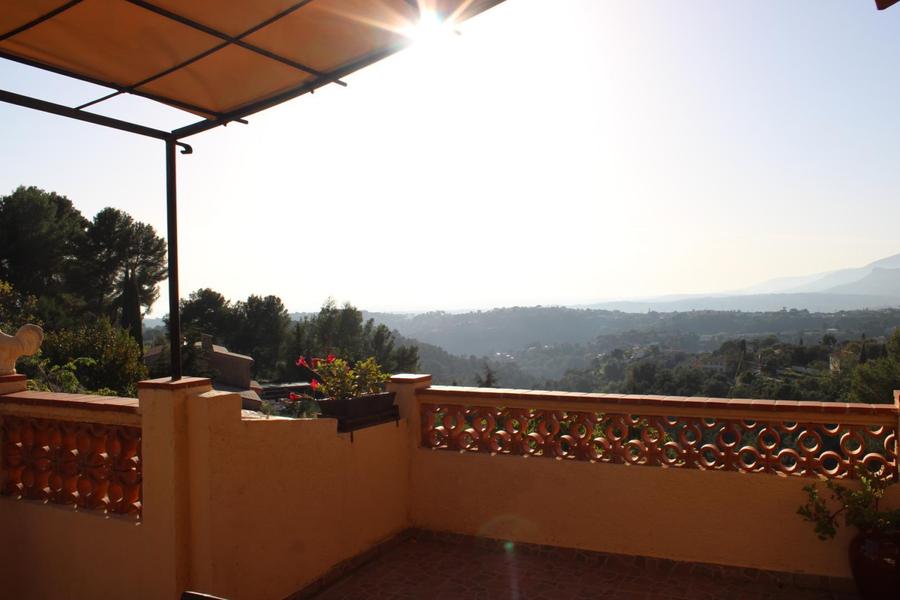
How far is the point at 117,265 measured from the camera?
114 ft

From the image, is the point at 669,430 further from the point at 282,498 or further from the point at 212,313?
the point at 212,313

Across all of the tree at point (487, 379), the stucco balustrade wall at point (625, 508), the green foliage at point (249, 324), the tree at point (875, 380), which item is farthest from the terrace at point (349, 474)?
the green foliage at point (249, 324)

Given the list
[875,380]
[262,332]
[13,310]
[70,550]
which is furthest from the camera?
[262,332]

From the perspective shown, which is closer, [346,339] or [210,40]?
[210,40]

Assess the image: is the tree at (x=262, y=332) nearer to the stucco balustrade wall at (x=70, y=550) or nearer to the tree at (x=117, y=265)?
the tree at (x=117, y=265)

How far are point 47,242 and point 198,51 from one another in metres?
32.6

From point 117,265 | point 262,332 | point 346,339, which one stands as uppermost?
point 117,265

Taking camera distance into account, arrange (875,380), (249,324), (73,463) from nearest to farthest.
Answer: (73,463)
(875,380)
(249,324)

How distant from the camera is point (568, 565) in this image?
389 cm

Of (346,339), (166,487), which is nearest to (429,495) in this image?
(166,487)

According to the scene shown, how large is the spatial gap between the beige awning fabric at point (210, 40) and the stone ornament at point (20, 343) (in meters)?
1.61

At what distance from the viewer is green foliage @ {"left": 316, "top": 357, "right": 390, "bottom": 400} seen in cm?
403

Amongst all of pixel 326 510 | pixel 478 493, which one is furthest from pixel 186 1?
pixel 478 493

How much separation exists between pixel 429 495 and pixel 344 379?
111cm
